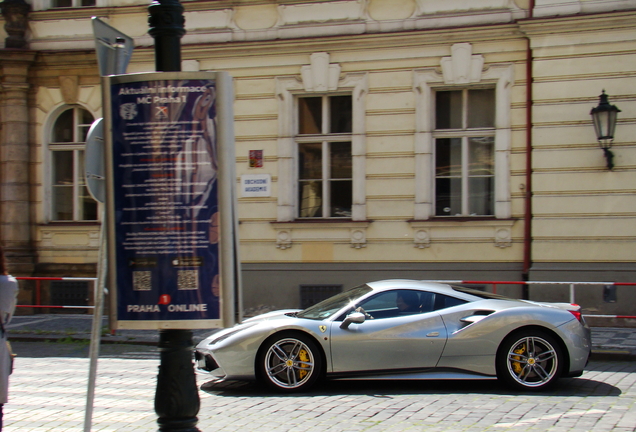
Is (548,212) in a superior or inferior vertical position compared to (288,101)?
inferior

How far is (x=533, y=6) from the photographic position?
13367 millimetres

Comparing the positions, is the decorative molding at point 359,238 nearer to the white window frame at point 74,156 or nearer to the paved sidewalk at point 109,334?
the paved sidewalk at point 109,334

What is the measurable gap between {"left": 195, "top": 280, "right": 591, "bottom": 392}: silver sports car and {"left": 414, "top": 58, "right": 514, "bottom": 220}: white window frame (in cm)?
594

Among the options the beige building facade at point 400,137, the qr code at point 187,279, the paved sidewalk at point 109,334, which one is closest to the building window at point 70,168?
the beige building facade at point 400,137

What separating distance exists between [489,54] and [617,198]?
11.6 ft

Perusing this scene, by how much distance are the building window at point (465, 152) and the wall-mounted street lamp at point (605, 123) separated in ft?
6.29

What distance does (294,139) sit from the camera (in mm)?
14602

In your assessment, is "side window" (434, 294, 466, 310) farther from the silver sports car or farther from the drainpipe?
the drainpipe

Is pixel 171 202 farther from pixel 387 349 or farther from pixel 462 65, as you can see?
pixel 462 65

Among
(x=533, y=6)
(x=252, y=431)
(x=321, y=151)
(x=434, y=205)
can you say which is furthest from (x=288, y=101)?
(x=252, y=431)

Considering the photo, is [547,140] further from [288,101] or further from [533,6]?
[288,101]

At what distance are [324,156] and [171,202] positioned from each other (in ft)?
33.7

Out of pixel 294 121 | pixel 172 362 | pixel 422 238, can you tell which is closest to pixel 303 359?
pixel 172 362

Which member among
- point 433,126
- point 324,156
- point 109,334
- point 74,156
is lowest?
point 109,334
